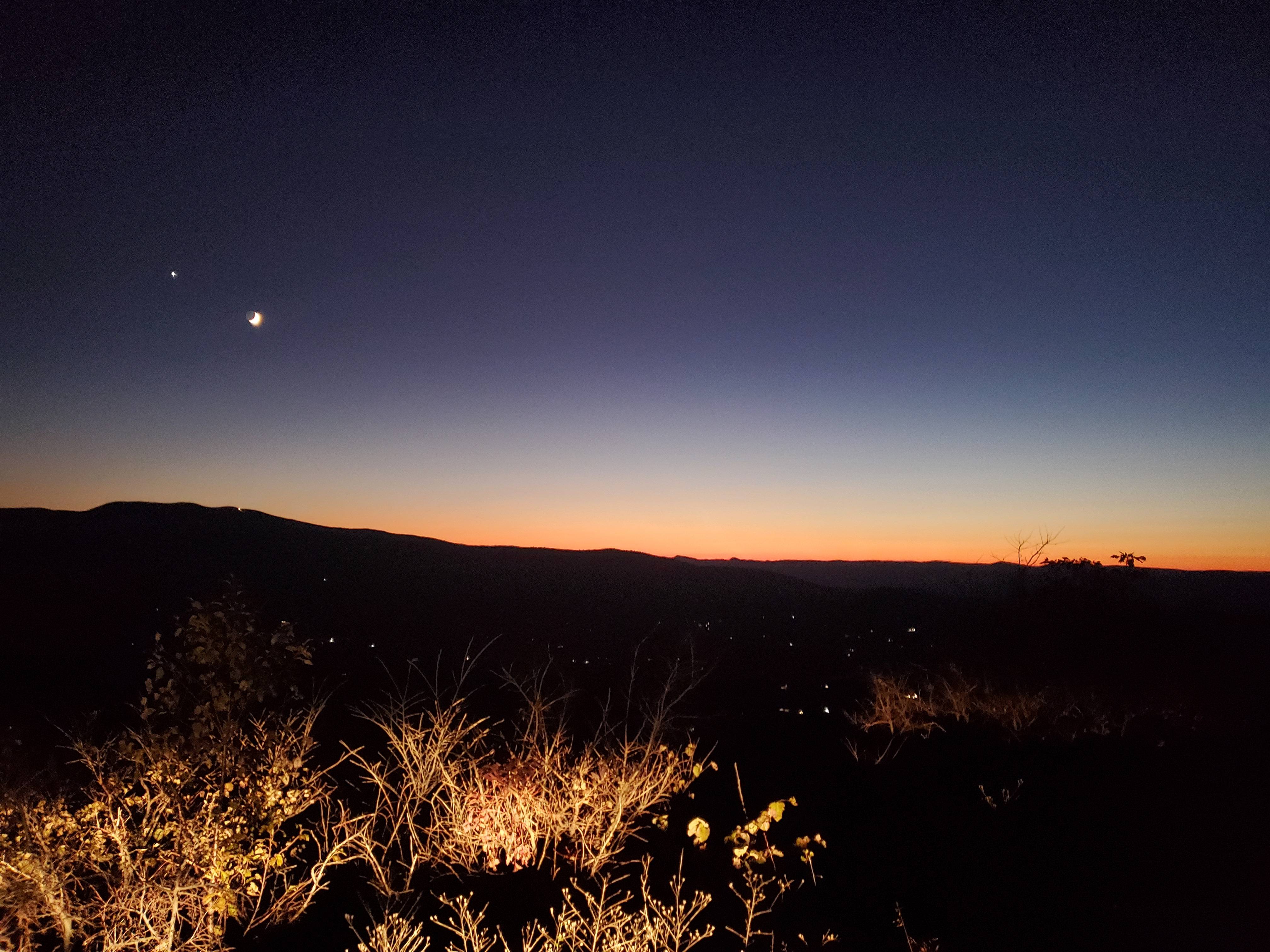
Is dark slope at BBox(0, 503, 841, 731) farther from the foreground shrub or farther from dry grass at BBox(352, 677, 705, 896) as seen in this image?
dry grass at BBox(352, 677, 705, 896)

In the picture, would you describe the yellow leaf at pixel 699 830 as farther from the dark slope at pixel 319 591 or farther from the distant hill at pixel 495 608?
the dark slope at pixel 319 591

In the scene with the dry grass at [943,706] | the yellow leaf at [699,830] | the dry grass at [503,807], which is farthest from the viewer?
the dry grass at [943,706]

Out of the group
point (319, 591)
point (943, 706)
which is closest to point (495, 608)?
point (319, 591)

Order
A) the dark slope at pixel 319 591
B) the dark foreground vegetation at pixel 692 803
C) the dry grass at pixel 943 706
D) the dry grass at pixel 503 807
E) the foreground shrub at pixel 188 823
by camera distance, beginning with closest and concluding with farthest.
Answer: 1. the foreground shrub at pixel 188 823
2. the dark foreground vegetation at pixel 692 803
3. the dry grass at pixel 503 807
4. the dry grass at pixel 943 706
5. the dark slope at pixel 319 591

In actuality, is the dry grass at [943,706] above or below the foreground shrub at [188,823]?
below

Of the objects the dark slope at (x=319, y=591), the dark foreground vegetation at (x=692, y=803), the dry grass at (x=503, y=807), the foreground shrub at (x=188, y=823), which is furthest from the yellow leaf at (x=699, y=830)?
the dark slope at (x=319, y=591)

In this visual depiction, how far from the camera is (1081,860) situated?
561 cm

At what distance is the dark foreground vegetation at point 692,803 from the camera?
3.92 metres

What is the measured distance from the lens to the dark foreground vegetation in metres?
3.92

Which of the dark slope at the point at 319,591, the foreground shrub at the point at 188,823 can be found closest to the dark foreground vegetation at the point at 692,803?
the foreground shrub at the point at 188,823

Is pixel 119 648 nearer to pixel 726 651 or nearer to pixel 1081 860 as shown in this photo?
pixel 726 651

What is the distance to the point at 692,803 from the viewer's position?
6.11 metres

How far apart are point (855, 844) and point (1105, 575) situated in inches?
326

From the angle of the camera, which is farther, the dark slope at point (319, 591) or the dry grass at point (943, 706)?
the dark slope at point (319, 591)
